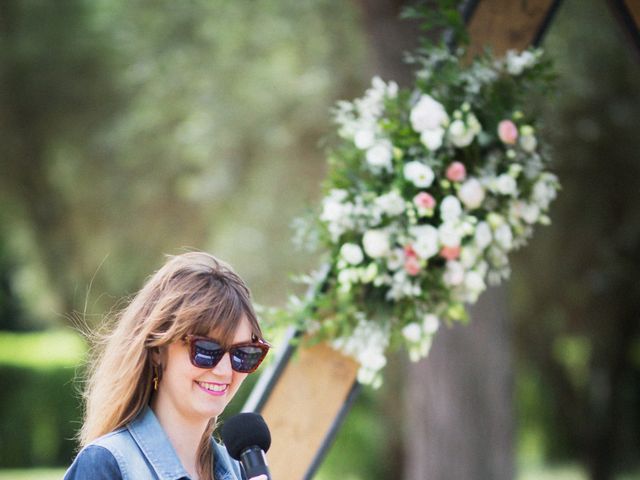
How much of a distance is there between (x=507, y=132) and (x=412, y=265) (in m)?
0.59

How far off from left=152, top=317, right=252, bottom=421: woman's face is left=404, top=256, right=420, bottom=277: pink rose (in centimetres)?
136

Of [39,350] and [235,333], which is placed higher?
[235,333]

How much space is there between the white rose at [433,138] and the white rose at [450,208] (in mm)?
192

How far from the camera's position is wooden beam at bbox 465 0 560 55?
3.75 m

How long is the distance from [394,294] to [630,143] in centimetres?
539

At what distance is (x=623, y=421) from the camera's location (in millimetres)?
11031

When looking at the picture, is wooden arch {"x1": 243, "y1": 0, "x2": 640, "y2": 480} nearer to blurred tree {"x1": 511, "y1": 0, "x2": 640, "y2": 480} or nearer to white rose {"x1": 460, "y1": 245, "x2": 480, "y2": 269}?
white rose {"x1": 460, "y1": 245, "x2": 480, "y2": 269}

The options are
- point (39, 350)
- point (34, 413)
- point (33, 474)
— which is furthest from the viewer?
point (39, 350)

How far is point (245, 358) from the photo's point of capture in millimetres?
2143

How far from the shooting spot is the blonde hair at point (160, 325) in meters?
2.11

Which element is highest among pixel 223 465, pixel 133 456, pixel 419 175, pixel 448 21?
pixel 448 21

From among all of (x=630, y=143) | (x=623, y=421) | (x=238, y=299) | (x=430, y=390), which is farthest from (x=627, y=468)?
(x=238, y=299)

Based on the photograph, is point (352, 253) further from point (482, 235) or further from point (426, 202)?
point (482, 235)

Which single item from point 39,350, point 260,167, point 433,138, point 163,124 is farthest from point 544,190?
point 39,350
